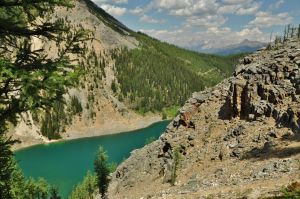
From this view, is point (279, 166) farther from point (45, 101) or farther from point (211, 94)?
point (211, 94)

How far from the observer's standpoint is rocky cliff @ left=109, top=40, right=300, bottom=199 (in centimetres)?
3356

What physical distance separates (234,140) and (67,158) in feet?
395

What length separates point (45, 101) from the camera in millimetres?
14703

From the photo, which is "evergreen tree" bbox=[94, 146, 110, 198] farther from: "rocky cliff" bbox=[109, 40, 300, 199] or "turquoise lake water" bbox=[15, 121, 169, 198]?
"rocky cliff" bbox=[109, 40, 300, 199]

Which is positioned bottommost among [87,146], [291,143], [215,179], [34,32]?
[87,146]

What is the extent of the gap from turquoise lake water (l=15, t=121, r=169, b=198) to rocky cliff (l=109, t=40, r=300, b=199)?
6197cm

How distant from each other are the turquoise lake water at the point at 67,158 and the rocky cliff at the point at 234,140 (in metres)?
62.0

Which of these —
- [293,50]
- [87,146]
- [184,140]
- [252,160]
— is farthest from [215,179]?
[87,146]

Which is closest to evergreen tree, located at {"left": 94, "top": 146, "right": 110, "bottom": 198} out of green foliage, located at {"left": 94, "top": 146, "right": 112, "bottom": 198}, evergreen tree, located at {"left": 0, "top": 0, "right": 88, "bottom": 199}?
green foliage, located at {"left": 94, "top": 146, "right": 112, "bottom": 198}

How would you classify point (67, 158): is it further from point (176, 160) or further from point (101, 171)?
point (176, 160)

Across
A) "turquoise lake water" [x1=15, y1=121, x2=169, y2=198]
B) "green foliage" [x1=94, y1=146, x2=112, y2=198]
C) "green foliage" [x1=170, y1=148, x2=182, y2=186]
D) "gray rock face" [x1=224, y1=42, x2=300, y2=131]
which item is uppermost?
"gray rock face" [x1=224, y1=42, x2=300, y2=131]

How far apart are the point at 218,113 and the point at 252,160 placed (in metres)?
17.1

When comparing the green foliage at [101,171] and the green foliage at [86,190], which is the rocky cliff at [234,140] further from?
the green foliage at [86,190]

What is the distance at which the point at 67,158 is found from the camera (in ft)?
510
